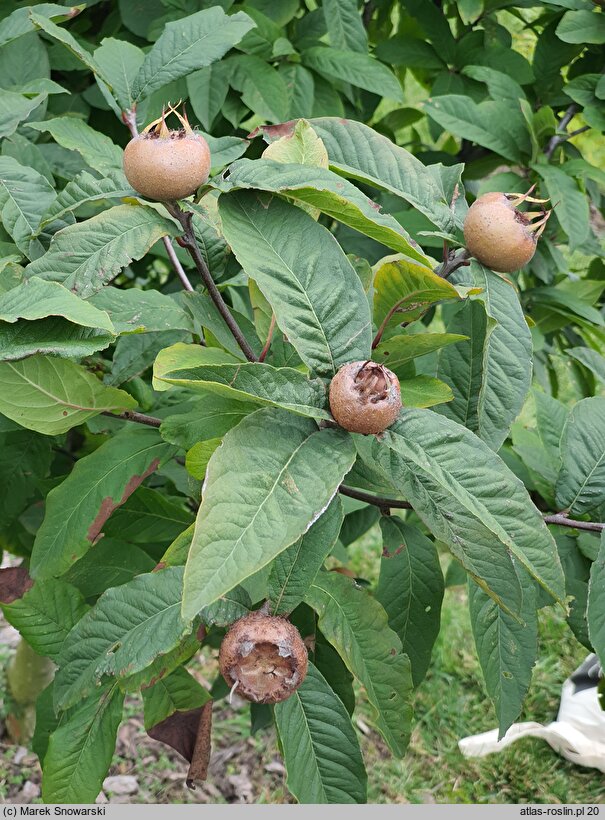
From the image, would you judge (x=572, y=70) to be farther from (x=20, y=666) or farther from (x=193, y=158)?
(x=20, y=666)

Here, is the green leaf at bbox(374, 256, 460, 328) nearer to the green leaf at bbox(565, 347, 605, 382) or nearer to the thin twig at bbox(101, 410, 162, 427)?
the thin twig at bbox(101, 410, 162, 427)

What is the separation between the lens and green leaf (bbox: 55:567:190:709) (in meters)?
1.06

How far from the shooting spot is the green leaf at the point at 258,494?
741mm

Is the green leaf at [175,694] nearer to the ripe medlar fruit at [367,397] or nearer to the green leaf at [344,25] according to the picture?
the ripe medlar fruit at [367,397]

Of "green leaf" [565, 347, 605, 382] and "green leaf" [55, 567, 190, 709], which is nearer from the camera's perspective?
"green leaf" [55, 567, 190, 709]

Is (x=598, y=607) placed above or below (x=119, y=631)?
below

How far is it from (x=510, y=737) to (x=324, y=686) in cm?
207

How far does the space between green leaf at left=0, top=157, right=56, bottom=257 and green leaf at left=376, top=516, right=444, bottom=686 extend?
700 mm

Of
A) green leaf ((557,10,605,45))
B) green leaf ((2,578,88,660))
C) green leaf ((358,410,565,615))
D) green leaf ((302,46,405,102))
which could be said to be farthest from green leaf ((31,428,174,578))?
green leaf ((557,10,605,45))

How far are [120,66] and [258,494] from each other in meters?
0.88

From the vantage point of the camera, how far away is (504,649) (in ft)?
3.97

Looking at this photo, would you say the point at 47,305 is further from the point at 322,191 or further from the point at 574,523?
the point at 574,523

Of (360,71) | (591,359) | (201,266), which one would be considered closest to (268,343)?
(201,266)

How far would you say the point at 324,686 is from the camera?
3.87ft
